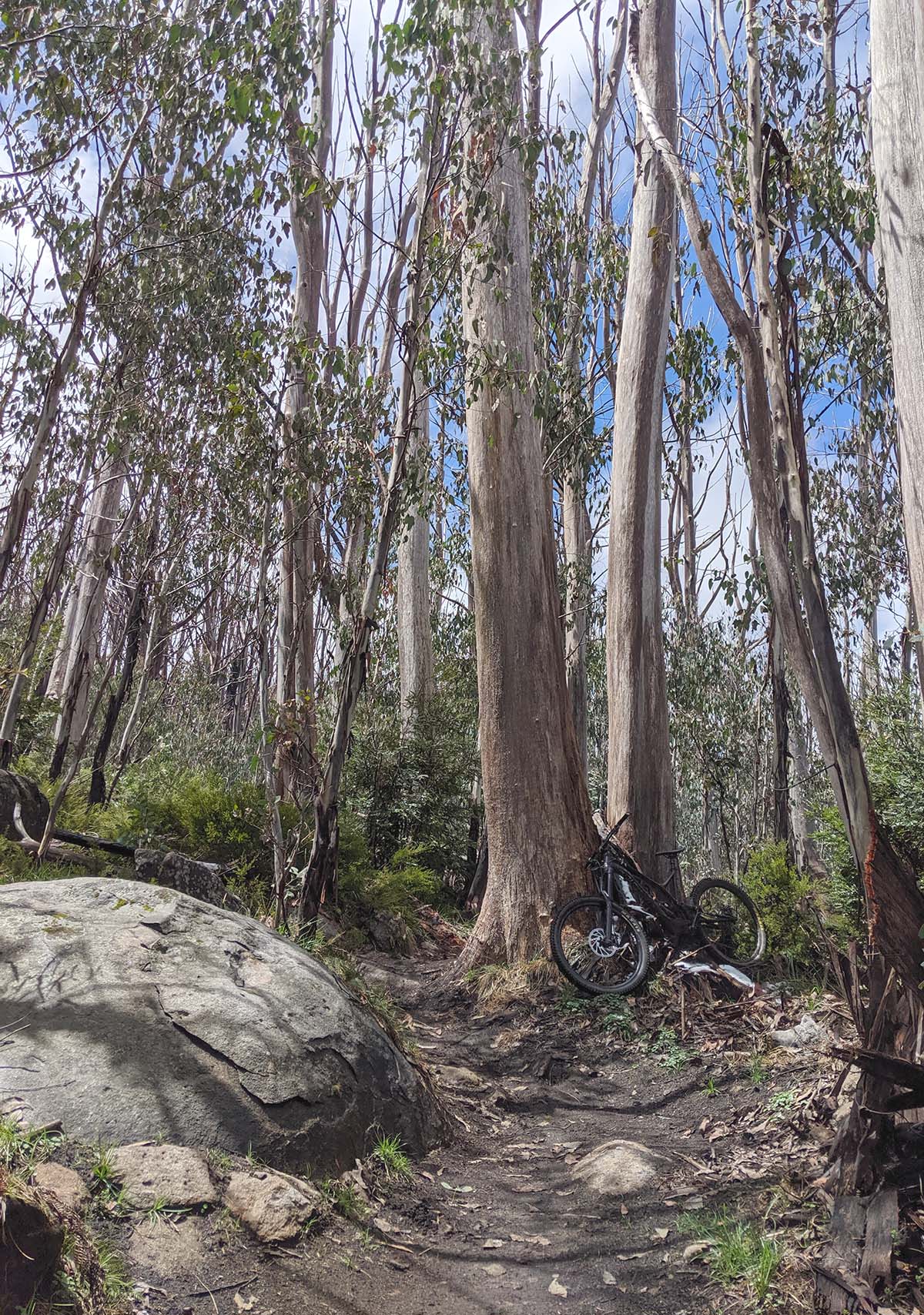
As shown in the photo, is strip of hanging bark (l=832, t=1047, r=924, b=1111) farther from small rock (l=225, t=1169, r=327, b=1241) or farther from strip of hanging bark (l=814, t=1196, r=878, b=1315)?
small rock (l=225, t=1169, r=327, b=1241)

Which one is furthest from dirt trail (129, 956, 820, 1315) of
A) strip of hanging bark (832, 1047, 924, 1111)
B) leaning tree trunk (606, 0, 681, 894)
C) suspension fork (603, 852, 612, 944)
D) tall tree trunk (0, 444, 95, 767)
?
tall tree trunk (0, 444, 95, 767)

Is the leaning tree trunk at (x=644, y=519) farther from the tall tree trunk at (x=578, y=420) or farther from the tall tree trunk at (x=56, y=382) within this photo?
the tall tree trunk at (x=56, y=382)

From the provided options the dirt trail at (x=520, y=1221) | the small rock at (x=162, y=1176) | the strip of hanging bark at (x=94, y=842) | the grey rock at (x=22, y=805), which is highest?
the grey rock at (x=22, y=805)

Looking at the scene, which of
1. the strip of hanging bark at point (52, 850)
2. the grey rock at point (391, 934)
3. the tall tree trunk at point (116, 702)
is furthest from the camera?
the tall tree trunk at point (116, 702)

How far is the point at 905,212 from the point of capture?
4008mm

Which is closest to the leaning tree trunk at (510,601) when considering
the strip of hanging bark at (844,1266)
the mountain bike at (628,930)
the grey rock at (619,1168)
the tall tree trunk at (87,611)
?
the mountain bike at (628,930)

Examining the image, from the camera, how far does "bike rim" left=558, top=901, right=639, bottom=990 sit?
6508 mm

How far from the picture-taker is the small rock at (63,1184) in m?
2.68

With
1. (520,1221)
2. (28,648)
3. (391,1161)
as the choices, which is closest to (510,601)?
(28,648)

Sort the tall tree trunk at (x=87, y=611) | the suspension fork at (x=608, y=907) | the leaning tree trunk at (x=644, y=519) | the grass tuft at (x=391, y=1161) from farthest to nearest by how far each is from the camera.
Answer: the tall tree trunk at (x=87, y=611), the leaning tree trunk at (x=644, y=519), the suspension fork at (x=608, y=907), the grass tuft at (x=391, y=1161)

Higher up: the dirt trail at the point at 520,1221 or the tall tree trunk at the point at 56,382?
the tall tree trunk at the point at 56,382

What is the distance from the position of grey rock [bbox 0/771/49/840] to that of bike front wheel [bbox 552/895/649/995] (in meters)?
3.57

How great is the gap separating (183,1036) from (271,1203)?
27.4 inches

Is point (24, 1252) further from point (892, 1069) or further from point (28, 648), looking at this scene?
point (28, 648)
